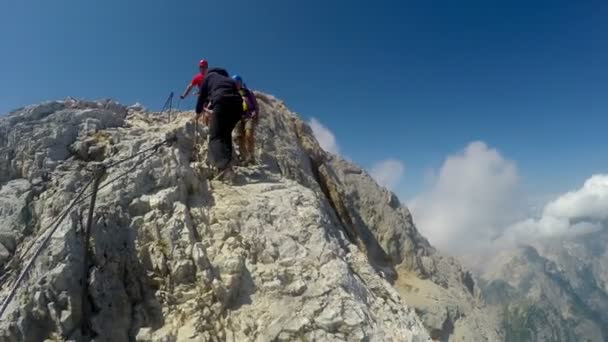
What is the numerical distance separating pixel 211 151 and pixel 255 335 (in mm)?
5934

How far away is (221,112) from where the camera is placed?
36.9ft

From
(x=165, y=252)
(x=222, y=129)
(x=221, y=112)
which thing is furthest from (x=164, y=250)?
(x=221, y=112)

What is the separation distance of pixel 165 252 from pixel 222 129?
4141 mm

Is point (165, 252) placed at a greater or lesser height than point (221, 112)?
lesser

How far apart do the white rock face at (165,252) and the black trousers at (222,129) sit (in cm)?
80

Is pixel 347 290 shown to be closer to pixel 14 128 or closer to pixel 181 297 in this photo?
pixel 181 297

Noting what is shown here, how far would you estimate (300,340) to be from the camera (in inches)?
308

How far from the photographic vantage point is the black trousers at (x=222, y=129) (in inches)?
443

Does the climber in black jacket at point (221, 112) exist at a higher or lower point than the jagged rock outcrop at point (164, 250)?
higher

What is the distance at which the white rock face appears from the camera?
770 centimetres

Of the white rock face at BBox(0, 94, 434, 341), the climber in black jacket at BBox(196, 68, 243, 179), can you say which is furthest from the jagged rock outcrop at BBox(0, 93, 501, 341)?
the climber in black jacket at BBox(196, 68, 243, 179)

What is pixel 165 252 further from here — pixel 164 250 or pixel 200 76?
pixel 200 76

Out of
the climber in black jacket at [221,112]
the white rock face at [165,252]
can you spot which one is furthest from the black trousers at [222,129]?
the white rock face at [165,252]

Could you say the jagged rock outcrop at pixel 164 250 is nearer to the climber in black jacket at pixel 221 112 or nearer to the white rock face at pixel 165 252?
the white rock face at pixel 165 252
